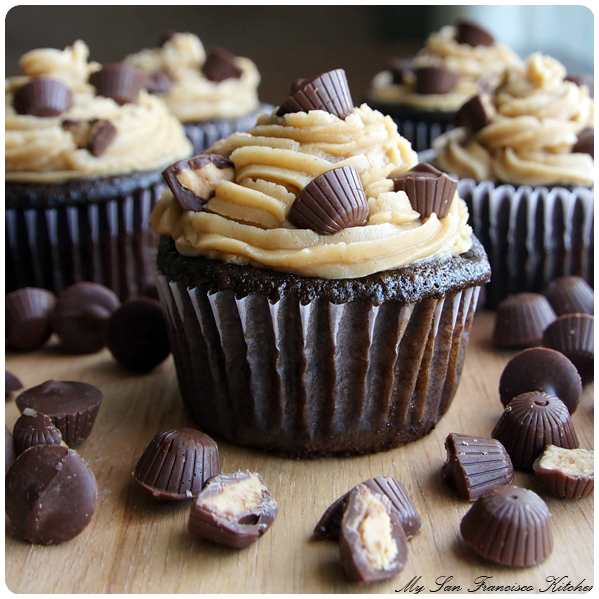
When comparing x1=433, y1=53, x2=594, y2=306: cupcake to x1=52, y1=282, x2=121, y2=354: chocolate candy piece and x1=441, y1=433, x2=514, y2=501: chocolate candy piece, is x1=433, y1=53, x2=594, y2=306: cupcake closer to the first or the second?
x1=441, y1=433, x2=514, y2=501: chocolate candy piece

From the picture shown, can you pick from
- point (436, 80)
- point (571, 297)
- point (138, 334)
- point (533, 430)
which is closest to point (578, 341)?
point (571, 297)

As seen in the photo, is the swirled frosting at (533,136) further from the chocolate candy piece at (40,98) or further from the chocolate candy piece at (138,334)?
the chocolate candy piece at (40,98)

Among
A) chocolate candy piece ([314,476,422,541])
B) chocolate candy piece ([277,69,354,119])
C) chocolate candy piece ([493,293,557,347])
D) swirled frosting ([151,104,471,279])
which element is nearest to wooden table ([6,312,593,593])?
chocolate candy piece ([314,476,422,541])

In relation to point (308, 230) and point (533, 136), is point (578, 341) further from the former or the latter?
point (308, 230)

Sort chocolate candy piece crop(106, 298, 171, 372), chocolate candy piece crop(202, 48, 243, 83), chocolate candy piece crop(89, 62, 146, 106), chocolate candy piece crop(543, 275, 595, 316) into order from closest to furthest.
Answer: chocolate candy piece crop(106, 298, 171, 372) < chocolate candy piece crop(543, 275, 595, 316) < chocolate candy piece crop(89, 62, 146, 106) < chocolate candy piece crop(202, 48, 243, 83)

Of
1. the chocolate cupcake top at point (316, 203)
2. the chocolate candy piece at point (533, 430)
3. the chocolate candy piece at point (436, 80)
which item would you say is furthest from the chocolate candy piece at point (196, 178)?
the chocolate candy piece at point (436, 80)

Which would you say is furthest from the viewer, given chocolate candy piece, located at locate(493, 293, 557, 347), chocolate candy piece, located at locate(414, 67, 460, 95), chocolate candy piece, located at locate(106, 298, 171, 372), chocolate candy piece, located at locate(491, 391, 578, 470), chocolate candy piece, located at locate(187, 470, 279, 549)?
chocolate candy piece, located at locate(414, 67, 460, 95)
